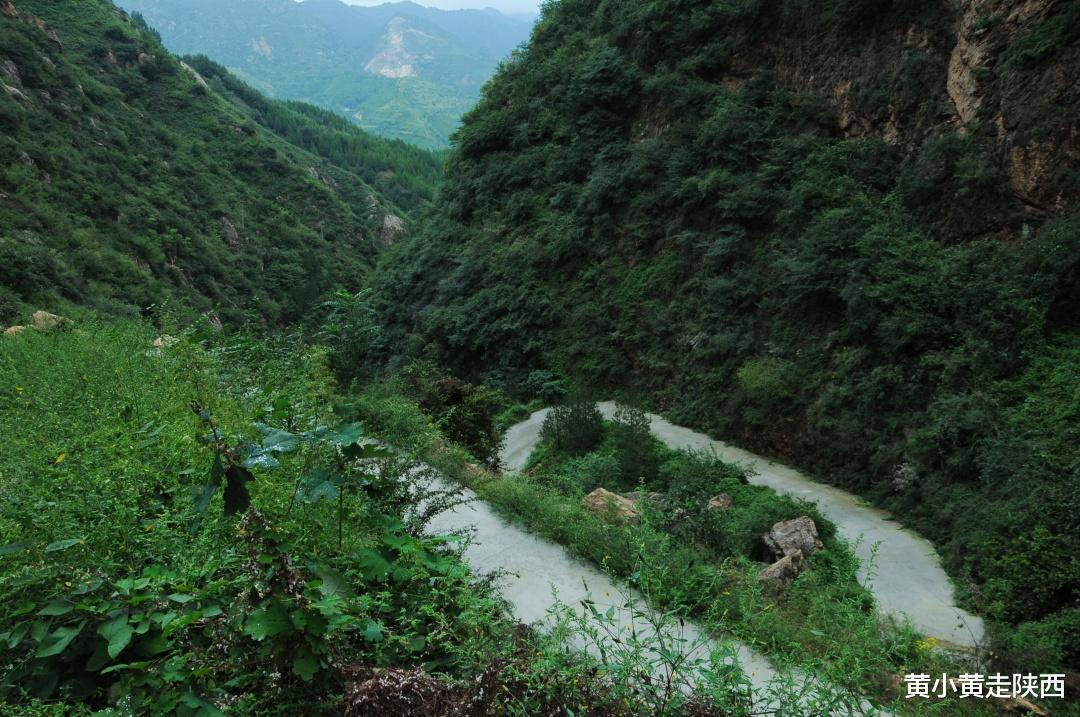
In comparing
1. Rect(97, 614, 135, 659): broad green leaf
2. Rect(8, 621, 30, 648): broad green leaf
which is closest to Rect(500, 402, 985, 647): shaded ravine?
Rect(97, 614, 135, 659): broad green leaf

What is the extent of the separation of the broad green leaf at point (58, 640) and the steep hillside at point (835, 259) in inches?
255

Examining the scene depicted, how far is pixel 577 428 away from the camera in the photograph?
A: 1230 centimetres

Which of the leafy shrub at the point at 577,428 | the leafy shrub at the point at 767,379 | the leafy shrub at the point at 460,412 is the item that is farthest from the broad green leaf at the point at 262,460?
the leafy shrub at the point at 767,379

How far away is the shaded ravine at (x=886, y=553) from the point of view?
6000 millimetres

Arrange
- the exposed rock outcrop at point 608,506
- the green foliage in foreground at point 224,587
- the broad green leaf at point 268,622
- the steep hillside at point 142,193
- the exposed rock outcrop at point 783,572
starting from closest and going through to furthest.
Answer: the broad green leaf at point 268,622, the green foliage in foreground at point 224,587, the exposed rock outcrop at point 783,572, the exposed rock outcrop at point 608,506, the steep hillside at point 142,193

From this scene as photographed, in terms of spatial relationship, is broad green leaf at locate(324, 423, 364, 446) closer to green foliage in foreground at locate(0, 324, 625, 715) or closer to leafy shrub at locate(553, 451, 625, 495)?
green foliage in foreground at locate(0, 324, 625, 715)

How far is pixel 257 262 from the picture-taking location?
3903cm

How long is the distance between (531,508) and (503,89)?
25020 mm

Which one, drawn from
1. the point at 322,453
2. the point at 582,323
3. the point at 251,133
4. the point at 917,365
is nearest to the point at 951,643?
the point at 917,365

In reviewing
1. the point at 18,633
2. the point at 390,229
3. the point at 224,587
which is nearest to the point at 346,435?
the point at 224,587

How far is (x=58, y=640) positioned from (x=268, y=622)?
2.77 feet

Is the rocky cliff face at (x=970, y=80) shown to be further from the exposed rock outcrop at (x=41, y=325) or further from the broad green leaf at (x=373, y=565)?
the exposed rock outcrop at (x=41, y=325)

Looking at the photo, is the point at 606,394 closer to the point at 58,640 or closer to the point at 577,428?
the point at 577,428

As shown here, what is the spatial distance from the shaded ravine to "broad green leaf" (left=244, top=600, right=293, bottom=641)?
3.56 metres
